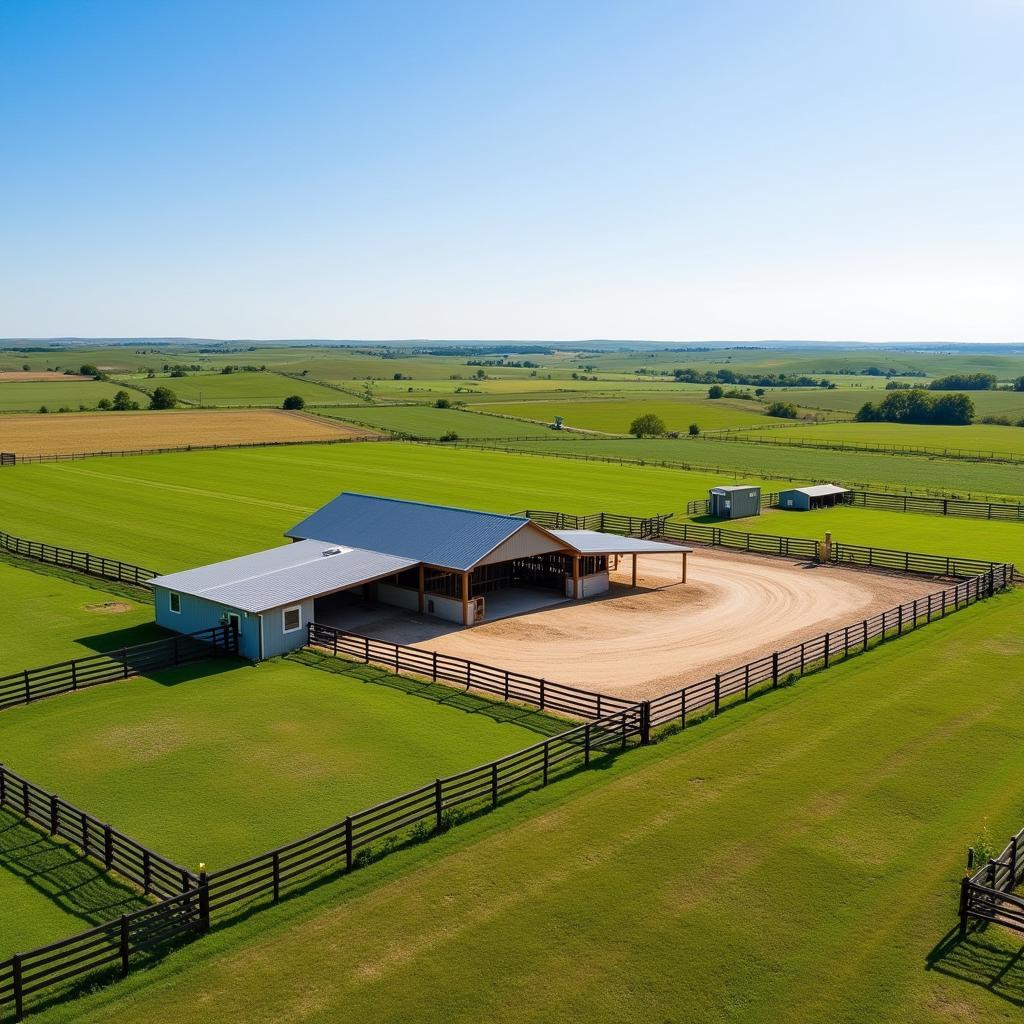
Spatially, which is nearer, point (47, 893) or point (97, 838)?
point (47, 893)

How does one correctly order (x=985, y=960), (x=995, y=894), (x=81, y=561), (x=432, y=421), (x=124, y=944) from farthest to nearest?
(x=432, y=421)
(x=81, y=561)
(x=995, y=894)
(x=985, y=960)
(x=124, y=944)

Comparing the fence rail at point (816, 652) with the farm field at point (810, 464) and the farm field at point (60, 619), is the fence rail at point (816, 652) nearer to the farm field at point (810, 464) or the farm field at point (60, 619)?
the farm field at point (60, 619)

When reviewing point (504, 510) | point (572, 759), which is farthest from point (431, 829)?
point (504, 510)

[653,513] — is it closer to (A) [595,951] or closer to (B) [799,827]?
(B) [799,827]

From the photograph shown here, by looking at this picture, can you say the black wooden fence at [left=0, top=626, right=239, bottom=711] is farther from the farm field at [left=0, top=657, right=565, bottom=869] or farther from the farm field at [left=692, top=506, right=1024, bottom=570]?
the farm field at [left=692, top=506, right=1024, bottom=570]

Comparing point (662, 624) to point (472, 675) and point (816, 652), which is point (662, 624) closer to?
point (816, 652)

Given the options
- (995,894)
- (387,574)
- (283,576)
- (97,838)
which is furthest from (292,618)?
(995,894)

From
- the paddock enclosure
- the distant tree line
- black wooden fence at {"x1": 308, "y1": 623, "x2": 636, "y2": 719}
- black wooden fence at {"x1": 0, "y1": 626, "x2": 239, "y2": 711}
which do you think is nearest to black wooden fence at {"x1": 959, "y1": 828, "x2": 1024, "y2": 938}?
black wooden fence at {"x1": 308, "y1": 623, "x2": 636, "y2": 719}
